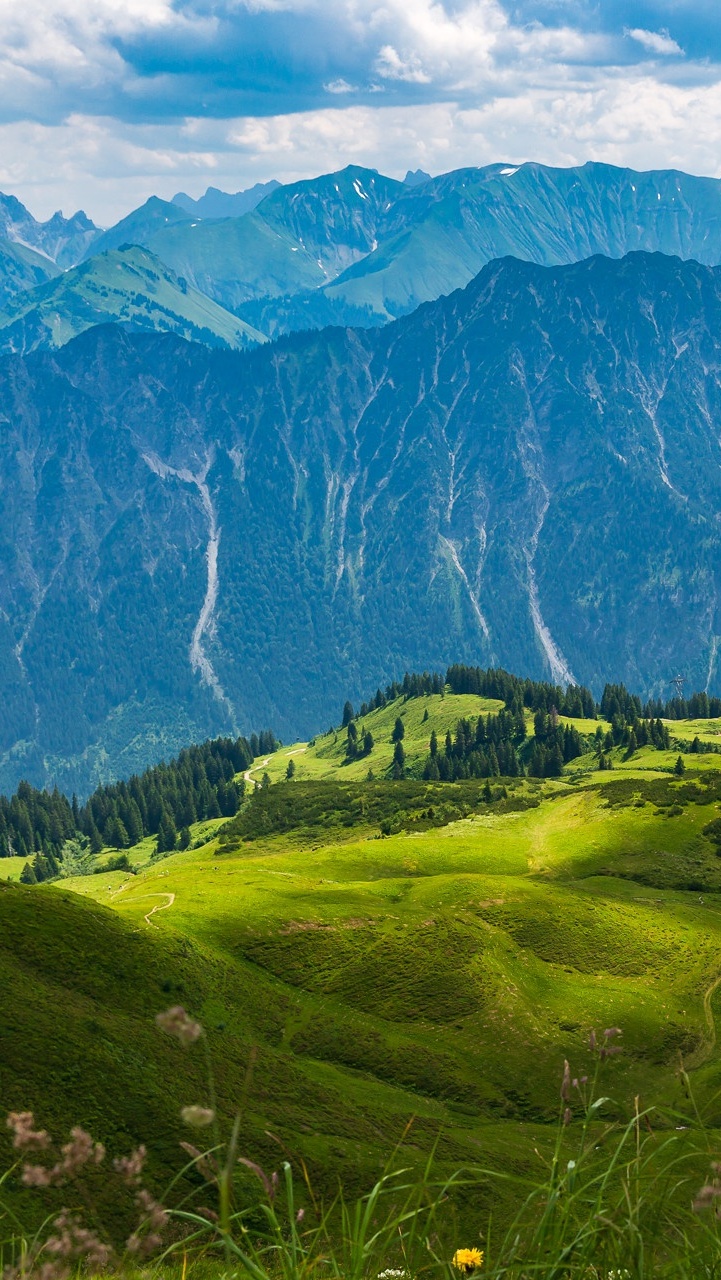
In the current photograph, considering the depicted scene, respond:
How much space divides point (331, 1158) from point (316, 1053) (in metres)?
28.9

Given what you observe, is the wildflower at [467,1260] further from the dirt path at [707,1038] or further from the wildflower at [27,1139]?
the dirt path at [707,1038]

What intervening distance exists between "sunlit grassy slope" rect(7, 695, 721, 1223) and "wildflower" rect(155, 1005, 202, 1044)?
4742 centimetres

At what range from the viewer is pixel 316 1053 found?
89000 millimetres

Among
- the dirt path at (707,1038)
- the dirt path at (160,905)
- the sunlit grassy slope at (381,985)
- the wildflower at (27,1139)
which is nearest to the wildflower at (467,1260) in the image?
the wildflower at (27,1139)

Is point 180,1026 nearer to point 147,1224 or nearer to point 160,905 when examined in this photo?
point 147,1224

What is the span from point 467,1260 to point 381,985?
97343 mm

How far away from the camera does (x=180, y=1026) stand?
6797 millimetres

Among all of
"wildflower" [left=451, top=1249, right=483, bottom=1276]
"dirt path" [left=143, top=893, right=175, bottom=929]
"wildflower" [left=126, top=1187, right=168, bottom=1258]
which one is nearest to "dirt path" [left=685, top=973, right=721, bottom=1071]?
"dirt path" [left=143, top=893, right=175, bottom=929]

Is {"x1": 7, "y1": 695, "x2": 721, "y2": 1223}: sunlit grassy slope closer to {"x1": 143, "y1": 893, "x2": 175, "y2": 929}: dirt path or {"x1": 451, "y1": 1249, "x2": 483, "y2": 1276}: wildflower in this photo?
{"x1": 143, "y1": 893, "x2": 175, "y2": 929}: dirt path

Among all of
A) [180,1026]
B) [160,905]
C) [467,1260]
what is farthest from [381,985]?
[180,1026]

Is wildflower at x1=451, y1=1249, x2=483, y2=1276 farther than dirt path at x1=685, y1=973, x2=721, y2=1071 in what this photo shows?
No

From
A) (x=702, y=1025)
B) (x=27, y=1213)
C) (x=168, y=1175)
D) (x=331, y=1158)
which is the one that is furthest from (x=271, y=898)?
(x=27, y=1213)

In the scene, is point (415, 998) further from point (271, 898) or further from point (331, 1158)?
point (331, 1158)

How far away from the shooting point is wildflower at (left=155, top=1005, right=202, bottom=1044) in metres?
6.72
